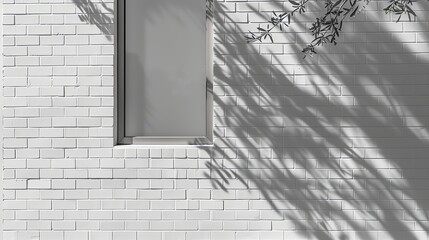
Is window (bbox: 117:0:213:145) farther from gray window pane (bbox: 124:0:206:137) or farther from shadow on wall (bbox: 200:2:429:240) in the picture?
shadow on wall (bbox: 200:2:429:240)

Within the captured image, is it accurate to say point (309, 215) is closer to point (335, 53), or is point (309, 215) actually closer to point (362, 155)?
point (362, 155)

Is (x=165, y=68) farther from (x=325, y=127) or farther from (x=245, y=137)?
(x=325, y=127)

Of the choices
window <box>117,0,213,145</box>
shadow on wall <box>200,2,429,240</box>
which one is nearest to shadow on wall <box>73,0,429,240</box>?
shadow on wall <box>200,2,429,240</box>

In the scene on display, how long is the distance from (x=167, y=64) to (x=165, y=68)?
0.03m

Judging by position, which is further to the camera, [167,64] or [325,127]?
[167,64]

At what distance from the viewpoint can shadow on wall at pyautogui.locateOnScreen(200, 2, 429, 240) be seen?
4.30 m

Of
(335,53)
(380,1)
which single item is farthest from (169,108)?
(380,1)

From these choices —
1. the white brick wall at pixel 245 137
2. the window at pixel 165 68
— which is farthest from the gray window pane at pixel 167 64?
the white brick wall at pixel 245 137

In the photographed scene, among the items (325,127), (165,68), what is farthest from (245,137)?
(165,68)

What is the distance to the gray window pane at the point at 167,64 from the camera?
174 inches

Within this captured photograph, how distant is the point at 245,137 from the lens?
4.31 metres

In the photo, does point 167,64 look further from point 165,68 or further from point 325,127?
point 325,127

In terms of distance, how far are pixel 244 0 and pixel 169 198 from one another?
1592mm

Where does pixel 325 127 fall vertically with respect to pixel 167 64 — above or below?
below
